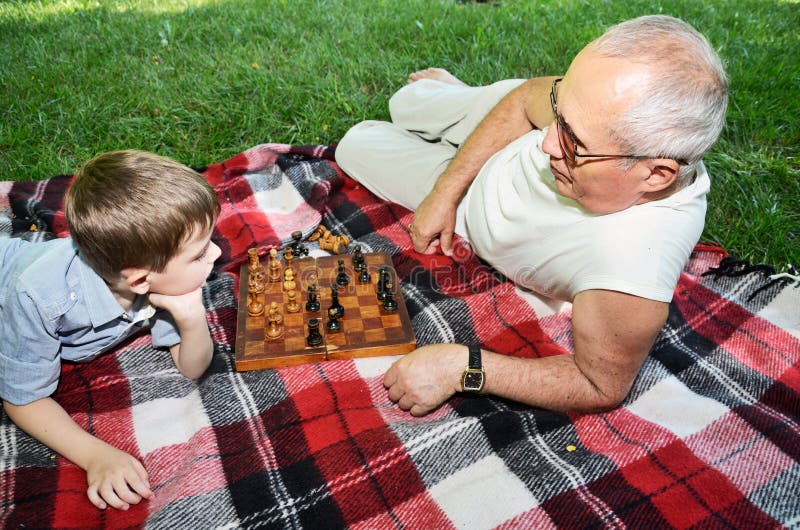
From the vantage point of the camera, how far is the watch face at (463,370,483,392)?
2.06 m

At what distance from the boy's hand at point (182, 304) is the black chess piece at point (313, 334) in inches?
15.9

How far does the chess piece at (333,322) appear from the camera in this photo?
234 cm

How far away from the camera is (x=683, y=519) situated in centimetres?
180

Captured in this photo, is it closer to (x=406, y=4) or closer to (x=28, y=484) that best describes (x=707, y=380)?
(x=28, y=484)

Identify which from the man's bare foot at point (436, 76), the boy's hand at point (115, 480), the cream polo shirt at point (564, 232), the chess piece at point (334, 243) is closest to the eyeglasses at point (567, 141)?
the cream polo shirt at point (564, 232)

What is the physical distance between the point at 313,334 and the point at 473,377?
24.4 inches

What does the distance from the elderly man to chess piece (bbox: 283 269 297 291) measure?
1.95 feet

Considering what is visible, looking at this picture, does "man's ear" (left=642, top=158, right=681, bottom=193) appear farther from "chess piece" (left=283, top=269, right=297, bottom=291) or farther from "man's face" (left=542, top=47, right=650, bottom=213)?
"chess piece" (left=283, top=269, right=297, bottom=291)

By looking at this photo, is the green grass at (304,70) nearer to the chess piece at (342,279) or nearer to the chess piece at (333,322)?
the chess piece at (342,279)

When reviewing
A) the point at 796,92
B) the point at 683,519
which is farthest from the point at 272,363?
the point at 796,92

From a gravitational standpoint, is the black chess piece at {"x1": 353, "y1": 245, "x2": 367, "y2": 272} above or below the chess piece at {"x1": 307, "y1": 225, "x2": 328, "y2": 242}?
above

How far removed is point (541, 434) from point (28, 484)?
157 centimetres

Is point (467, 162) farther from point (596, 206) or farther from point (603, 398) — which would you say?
point (603, 398)

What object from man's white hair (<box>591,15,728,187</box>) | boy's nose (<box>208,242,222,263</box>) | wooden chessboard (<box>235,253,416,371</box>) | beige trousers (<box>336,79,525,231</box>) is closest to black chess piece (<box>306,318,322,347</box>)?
wooden chessboard (<box>235,253,416,371</box>)
